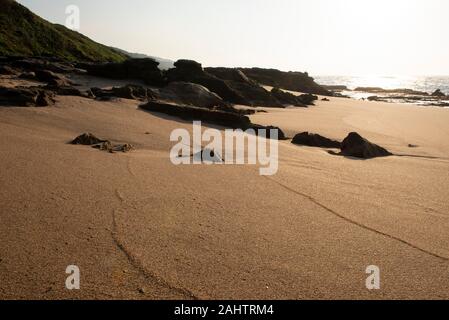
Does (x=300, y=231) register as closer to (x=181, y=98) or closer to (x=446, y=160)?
(x=446, y=160)

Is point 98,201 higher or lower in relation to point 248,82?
lower

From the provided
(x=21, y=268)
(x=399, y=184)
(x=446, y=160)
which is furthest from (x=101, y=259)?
(x=446, y=160)

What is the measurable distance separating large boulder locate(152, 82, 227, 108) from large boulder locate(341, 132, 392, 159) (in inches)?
276

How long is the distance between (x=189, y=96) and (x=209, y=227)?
11.7 meters

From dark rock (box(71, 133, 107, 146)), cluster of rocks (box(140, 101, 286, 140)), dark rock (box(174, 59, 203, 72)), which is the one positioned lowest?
dark rock (box(71, 133, 107, 146))

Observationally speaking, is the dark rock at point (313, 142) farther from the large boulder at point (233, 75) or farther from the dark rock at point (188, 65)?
the large boulder at point (233, 75)

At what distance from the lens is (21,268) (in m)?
2.56

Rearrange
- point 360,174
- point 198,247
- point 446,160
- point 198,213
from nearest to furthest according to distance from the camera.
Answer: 1. point 198,247
2. point 198,213
3. point 360,174
4. point 446,160

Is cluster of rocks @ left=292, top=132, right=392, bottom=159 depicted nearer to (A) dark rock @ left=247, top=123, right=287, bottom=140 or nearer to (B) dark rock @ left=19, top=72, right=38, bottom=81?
(A) dark rock @ left=247, top=123, right=287, bottom=140

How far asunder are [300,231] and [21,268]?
220 cm

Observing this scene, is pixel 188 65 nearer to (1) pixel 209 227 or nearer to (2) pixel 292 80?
(1) pixel 209 227

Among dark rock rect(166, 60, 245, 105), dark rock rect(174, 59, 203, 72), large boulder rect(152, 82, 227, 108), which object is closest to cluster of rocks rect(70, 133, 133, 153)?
large boulder rect(152, 82, 227, 108)

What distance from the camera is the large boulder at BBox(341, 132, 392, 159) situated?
24.6 feet

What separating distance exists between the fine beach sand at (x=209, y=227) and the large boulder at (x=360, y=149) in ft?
3.49
